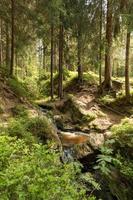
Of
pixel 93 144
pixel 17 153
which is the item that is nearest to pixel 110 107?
pixel 93 144

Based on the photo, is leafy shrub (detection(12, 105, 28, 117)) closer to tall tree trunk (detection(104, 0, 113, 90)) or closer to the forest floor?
the forest floor

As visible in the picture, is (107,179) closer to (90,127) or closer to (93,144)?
(93,144)

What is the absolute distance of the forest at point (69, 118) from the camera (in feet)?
15.0

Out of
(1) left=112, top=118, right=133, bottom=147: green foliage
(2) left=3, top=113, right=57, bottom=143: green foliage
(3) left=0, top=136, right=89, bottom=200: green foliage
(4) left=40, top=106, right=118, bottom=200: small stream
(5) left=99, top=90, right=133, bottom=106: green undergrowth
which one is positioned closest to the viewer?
(3) left=0, top=136, right=89, bottom=200: green foliage

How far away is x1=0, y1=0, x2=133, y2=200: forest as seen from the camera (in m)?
4.58

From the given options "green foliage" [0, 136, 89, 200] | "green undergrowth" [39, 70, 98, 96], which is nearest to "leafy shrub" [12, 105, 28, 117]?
"green foliage" [0, 136, 89, 200]

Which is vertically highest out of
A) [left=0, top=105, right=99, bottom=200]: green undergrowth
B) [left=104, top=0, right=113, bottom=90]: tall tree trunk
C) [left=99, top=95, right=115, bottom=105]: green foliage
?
[left=104, top=0, right=113, bottom=90]: tall tree trunk

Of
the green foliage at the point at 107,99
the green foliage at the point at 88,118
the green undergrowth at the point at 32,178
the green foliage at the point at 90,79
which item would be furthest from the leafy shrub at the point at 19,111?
the green foliage at the point at 90,79

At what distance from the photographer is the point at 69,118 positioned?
49.9ft

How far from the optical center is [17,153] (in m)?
5.47

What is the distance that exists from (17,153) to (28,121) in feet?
13.3

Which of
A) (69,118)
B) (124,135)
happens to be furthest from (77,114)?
(124,135)

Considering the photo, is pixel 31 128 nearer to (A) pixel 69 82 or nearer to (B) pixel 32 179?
(B) pixel 32 179

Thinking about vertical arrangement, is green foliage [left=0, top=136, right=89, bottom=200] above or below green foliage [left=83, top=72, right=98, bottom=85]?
above
